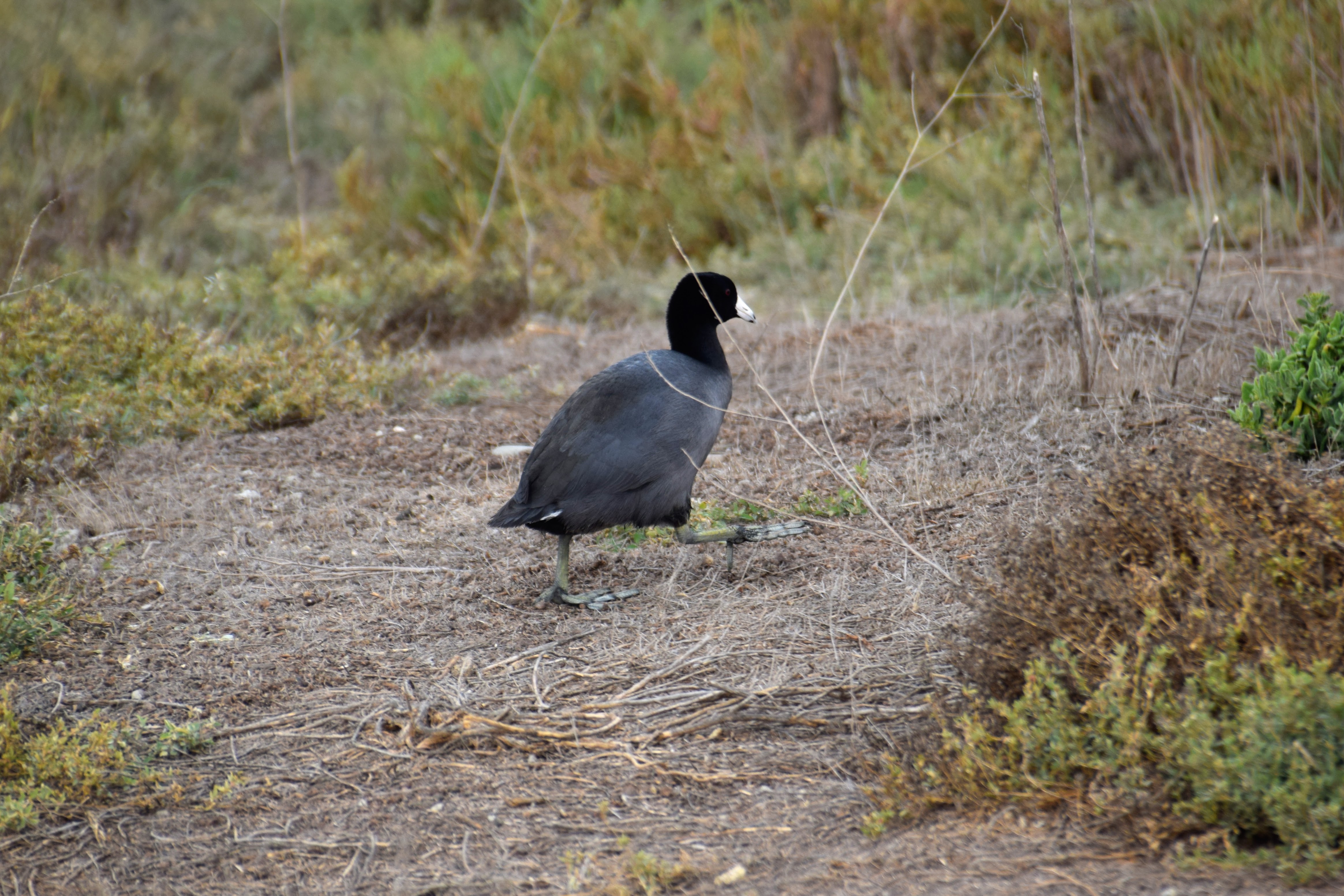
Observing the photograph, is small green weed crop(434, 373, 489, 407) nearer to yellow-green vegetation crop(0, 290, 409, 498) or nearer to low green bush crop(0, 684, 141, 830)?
yellow-green vegetation crop(0, 290, 409, 498)

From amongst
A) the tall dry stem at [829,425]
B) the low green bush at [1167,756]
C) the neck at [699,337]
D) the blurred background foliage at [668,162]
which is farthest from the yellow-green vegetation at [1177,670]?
the blurred background foliage at [668,162]

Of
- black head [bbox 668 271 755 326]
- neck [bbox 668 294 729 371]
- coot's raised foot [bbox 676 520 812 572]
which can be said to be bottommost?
coot's raised foot [bbox 676 520 812 572]

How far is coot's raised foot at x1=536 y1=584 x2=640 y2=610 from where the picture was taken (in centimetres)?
392

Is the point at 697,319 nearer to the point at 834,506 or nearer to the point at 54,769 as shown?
the point at 834,506

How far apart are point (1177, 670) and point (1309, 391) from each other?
184 cm

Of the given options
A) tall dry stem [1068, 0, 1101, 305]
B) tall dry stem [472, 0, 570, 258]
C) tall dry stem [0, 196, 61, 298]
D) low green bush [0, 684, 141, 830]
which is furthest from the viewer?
tall dry stem [472, 0, 570, 258]

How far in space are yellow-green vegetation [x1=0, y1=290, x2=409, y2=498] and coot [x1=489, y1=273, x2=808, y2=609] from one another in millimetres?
2441

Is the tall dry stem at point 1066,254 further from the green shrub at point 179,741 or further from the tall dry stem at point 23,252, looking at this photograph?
the tall dry stem at point 23,252

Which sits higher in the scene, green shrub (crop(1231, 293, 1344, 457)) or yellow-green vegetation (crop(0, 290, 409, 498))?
Result: green shrub (crop(1231, 293, 1344, 457))

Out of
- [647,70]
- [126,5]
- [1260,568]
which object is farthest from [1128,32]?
[126,5]

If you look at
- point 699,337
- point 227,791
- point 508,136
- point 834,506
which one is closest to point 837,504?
point 834,506

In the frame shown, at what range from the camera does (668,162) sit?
33.1 feet

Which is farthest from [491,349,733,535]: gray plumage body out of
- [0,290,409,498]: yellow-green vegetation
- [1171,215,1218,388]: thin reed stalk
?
[0,290,409,498]: yellow-green vegetation

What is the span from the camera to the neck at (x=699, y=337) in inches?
173
